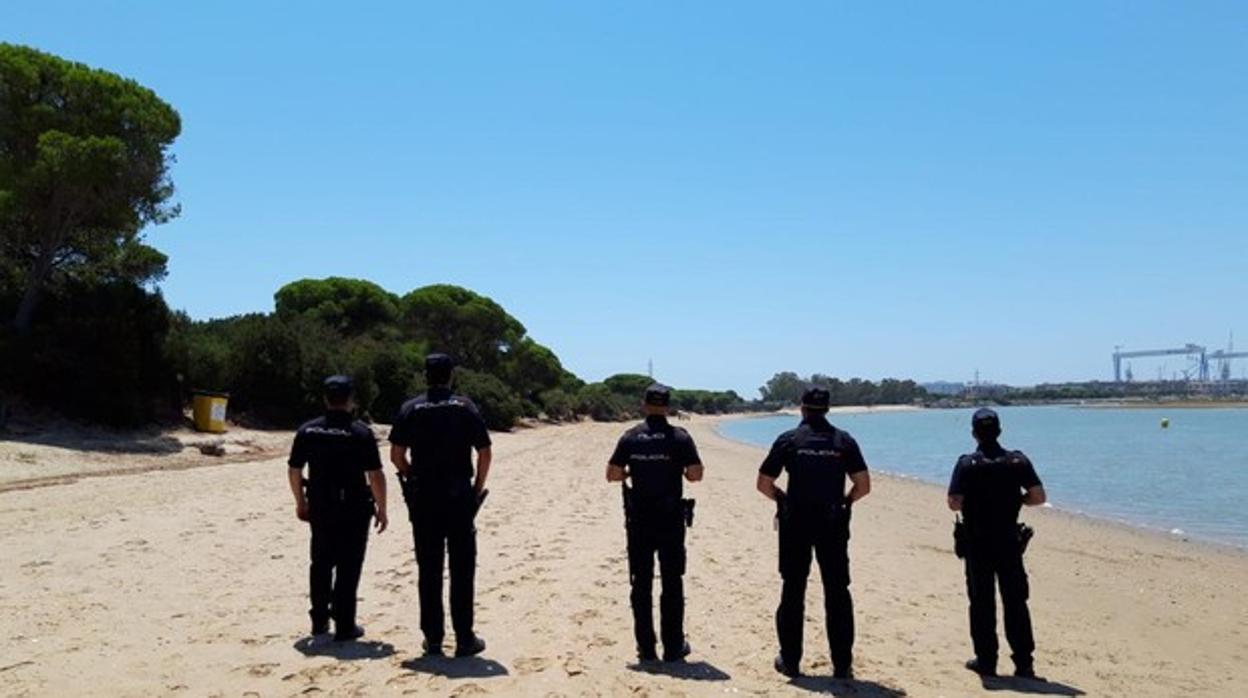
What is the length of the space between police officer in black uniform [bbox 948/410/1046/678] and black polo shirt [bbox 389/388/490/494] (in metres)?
3.17

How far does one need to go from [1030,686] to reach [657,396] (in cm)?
306

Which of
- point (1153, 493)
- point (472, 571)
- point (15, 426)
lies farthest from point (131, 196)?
point (1153, 493)

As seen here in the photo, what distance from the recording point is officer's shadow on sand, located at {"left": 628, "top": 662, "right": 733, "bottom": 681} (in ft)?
19.2

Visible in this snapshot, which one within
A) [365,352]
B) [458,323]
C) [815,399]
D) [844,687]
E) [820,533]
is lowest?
[844,687]

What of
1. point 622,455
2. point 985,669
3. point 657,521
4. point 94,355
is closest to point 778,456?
point 657,521

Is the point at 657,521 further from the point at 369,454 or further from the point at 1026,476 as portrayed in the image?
the point at 1026,476

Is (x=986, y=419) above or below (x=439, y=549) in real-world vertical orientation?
above

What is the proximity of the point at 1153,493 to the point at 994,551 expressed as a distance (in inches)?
932

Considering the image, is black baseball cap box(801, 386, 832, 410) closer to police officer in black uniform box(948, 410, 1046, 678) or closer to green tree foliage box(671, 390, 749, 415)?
police officer in black uniform box(948, 410, 1046, 678)

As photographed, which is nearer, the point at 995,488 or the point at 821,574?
the point at 821,574

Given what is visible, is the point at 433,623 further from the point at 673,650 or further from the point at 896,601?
the point at 896,601

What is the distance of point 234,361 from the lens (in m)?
29.6

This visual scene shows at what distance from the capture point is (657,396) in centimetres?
636

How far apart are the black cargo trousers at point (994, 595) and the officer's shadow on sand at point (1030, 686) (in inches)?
4.3
